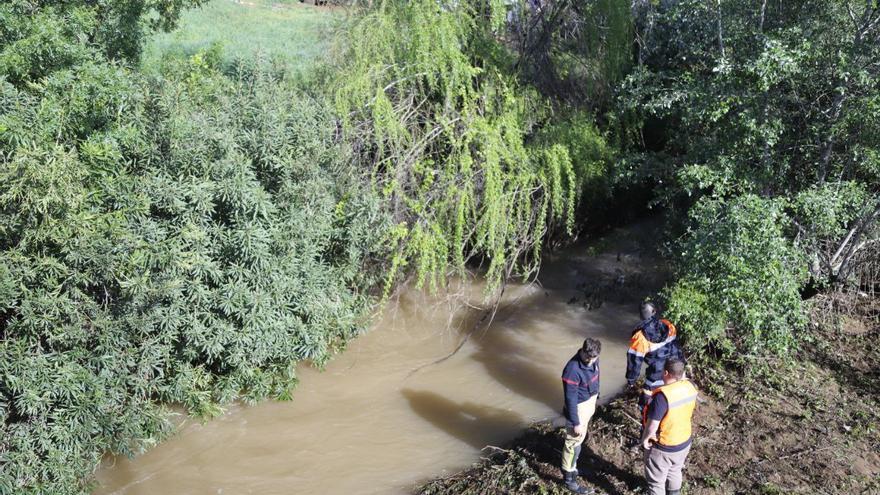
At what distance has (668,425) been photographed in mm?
5945

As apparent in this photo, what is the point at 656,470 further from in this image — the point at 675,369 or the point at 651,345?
the point at 651,345

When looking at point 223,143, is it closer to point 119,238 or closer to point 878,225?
point 119,238

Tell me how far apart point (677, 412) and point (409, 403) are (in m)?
4.41

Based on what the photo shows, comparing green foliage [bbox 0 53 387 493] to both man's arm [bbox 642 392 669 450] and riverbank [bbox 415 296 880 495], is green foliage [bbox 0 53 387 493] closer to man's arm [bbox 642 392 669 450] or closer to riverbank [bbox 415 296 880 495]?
riverbank [bbox 415 296 880 495]

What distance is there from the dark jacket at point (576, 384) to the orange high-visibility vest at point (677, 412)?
927 millimetres

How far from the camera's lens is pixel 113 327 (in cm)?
718

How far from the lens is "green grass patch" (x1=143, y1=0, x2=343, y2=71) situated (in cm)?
1405

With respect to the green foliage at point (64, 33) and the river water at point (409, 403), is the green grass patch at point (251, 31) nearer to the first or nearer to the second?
the green foliage at point (64, 33)

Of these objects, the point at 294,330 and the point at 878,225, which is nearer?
the point at 294,330

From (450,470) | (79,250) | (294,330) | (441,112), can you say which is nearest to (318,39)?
(441,112)

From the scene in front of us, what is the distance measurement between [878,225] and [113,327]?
31.9 ft

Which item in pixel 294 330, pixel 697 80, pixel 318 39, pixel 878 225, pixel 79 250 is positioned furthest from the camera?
pixel 318 39

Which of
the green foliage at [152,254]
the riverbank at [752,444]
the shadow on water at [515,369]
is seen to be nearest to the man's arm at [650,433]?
the riverbank at [752,444]

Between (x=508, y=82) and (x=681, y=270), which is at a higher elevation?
(x=508, y=82)
